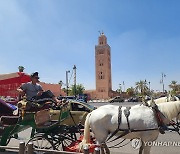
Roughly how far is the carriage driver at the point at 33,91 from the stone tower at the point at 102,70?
113m

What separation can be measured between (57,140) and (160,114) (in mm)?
2764

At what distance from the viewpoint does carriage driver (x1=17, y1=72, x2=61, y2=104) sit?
6863 mm

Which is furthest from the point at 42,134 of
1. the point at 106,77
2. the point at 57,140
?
the point at 106,77

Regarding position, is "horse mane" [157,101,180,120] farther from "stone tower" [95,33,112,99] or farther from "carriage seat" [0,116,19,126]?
"stone tower" [95,33,112,99]

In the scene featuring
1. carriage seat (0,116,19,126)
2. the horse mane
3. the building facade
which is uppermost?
the building facade

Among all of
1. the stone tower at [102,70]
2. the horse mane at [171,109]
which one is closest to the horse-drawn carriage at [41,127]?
the horse mane at [171,109]

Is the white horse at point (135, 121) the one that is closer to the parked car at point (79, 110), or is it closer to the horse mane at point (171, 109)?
Result: the horse mane at point (171, 109)

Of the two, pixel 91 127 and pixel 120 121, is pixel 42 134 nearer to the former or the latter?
pixel 91 127

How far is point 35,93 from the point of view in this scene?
7020mm

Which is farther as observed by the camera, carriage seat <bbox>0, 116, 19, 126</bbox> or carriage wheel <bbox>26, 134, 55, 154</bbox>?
carriage seat <bbox>0, 116, 19, 126</bbox>

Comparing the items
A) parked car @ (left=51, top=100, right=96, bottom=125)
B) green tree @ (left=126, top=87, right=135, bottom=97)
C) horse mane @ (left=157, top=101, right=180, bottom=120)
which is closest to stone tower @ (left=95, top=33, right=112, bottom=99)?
green tree @ (left=126, top=87, right=135, bottom=97)

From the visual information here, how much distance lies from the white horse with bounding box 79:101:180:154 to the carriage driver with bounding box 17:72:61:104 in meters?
1.82

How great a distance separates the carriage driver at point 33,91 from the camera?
22.5ft

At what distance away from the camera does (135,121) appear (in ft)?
17.0
